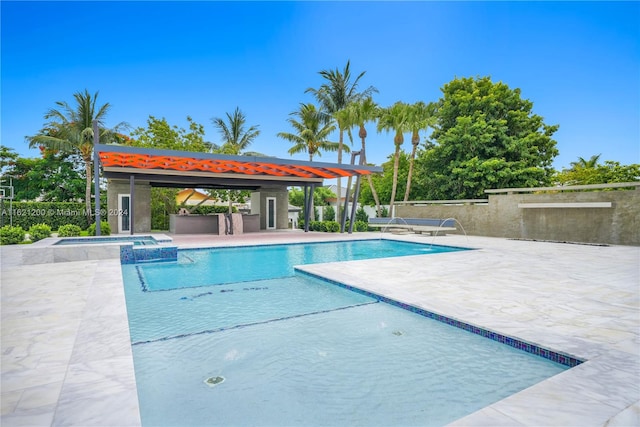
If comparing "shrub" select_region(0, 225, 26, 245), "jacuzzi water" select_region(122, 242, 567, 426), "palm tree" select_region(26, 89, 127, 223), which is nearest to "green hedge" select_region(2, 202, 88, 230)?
"palm tree" select_region(26, 89, 127, 223)

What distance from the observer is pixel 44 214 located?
1941 cm

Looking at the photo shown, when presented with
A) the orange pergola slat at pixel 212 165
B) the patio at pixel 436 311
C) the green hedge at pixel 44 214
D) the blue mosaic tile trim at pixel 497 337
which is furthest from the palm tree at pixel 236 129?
the blue mosaic tile trim at pixel 497 337

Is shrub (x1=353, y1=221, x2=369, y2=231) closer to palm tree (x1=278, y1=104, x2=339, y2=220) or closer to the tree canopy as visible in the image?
palm tree (x1=278, y1=104, x2=339, y2=220)

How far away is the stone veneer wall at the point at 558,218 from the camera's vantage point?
1177 centimetres

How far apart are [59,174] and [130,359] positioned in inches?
1137

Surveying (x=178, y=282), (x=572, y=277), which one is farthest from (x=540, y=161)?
(x=178, y=282)

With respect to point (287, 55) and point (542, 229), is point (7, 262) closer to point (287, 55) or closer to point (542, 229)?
point (542, 229)

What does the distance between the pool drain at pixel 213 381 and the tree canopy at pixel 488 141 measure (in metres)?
18.9

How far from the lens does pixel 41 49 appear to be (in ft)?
47.3

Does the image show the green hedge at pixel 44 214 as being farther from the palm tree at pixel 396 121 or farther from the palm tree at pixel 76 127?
the palm tree at pixel 396 121

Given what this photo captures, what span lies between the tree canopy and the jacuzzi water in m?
16.9

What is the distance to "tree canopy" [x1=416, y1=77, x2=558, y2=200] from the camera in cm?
1908

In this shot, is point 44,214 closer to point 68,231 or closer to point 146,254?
point 68,231

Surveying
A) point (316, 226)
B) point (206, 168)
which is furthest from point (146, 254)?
point (316, 226)
